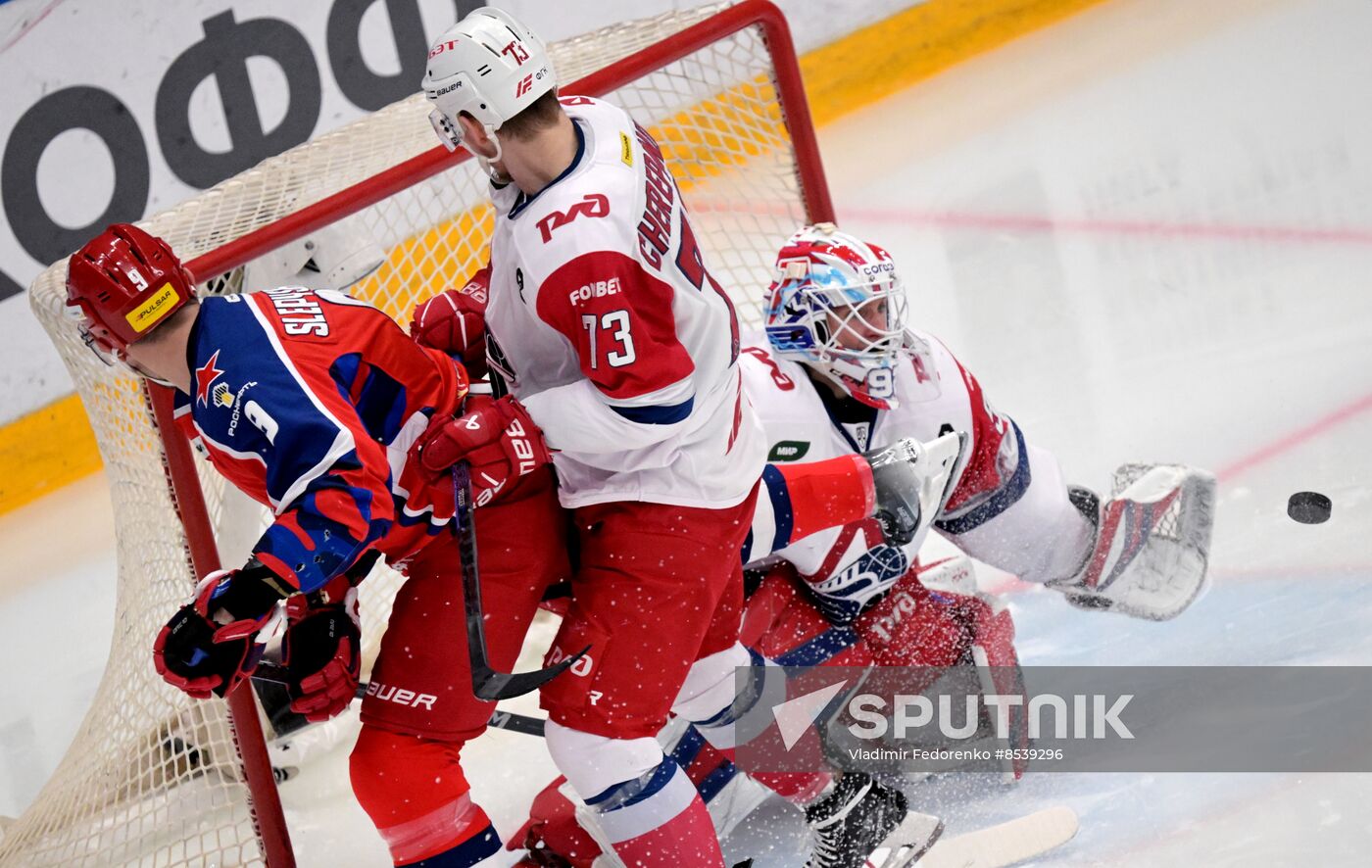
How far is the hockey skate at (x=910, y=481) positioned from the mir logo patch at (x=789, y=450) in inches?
4.8

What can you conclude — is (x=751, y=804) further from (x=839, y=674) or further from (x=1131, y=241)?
(x=1131, y=241)

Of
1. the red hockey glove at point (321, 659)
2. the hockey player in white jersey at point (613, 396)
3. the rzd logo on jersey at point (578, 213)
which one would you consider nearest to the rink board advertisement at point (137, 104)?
the red hockey glove at point (321, 659)

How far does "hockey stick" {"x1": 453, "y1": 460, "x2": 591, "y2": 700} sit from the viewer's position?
204 cm

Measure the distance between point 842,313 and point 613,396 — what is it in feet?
2.25

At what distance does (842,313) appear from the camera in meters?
2.57

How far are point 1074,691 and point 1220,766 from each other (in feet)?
1.39

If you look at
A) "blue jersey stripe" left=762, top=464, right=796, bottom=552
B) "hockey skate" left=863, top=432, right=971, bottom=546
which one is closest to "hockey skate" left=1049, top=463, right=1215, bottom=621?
"hockey skate" left=863, top=432, right=971, bottom=546

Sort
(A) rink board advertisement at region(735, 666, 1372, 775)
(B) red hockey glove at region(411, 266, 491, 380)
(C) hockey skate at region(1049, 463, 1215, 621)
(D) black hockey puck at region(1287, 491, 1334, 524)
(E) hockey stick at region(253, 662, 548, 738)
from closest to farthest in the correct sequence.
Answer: (E) hockey stick at region(253, 662, 548, 738) → (B) red hockey glove at region(411, 266, 491, 380) → (A) rink board advertisement at region(735, 666, 1372, 775) → (C) hockey skate at region(1049, 463, 1215, 621) → (D) black hockey puck at region(1287, 491, 1334, 524)

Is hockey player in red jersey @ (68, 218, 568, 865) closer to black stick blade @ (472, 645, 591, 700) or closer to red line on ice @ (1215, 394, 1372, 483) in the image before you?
black stick blade @ (472, 645, 591, 700)

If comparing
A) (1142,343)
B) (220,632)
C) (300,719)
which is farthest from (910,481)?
(1142,343)

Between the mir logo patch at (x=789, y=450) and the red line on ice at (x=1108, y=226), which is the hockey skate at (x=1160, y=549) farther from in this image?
Answer: the red line on ice at (x=1108, y=226)

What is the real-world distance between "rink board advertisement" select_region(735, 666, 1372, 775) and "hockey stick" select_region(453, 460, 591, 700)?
2.01ft

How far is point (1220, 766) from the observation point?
2637 millimetres

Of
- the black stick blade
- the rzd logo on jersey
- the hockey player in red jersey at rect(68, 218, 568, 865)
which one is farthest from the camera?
the black stick blade
